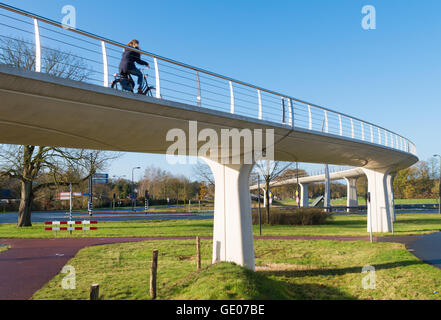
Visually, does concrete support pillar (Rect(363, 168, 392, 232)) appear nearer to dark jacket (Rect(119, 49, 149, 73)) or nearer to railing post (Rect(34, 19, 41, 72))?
dark jacket (Rect(119, 49, 149, 73))

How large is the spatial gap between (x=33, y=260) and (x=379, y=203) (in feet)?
61.4

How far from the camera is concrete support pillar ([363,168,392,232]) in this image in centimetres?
→ 2061

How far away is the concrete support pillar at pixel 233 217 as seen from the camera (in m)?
10.4

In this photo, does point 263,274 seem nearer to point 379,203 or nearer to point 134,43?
point 134,43

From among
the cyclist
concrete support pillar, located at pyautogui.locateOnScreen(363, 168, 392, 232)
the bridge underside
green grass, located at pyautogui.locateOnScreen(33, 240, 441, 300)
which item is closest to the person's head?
the cyclist

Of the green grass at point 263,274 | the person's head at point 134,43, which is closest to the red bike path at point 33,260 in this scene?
the green grass at point 263,274

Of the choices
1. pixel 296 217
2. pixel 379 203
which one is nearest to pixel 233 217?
pixel 379 203

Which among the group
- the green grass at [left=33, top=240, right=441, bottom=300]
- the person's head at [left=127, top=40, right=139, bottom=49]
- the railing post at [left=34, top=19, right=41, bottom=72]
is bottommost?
the green grass at [left=33, top=240, right=441, bottom=300]

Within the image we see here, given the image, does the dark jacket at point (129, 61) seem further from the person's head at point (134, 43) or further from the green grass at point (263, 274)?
the green grass at point (263, 274)

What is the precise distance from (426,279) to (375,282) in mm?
1322

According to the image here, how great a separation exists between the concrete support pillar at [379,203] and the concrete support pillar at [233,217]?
12.5 m

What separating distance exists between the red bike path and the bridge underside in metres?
3.59
